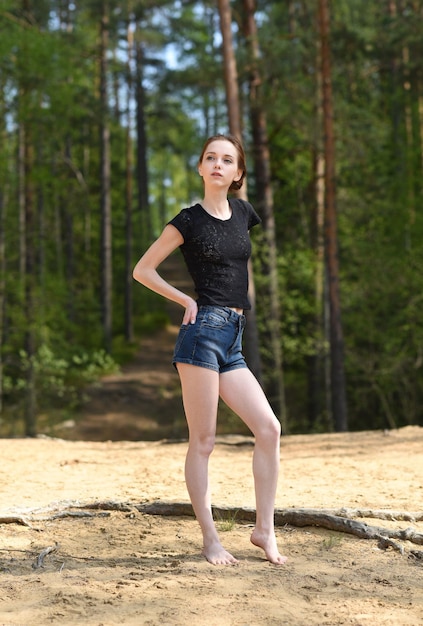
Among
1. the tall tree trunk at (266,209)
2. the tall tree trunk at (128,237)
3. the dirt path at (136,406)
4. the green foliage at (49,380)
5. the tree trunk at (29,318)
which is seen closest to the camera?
the green foliage at (49,380)

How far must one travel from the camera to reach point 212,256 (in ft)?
13.7

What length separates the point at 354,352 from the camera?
1911 cm

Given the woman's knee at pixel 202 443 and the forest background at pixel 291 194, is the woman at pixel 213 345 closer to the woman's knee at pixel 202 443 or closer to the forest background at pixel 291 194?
the woman's knee at pixel 202 443

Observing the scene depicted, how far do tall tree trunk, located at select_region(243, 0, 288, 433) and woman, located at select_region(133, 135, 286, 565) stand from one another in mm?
11818

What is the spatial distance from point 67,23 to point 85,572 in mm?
26893

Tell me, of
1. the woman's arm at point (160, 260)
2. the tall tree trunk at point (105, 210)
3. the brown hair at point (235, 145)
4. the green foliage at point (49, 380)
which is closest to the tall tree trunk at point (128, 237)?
the tall tree trunk at point (105, 210)

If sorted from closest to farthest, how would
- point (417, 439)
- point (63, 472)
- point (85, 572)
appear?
point (85, 572), point (63, 472), point (417, 439)

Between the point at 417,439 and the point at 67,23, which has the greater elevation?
the point at 67,23

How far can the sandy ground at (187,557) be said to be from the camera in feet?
Result: 11.2

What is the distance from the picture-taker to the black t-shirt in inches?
164

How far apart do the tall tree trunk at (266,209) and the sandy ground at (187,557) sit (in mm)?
8801

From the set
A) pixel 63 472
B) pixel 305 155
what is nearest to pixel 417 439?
pixel 63 472

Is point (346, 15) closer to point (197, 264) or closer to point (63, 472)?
point (63, 472)

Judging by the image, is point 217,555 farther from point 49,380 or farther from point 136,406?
point 136,406
